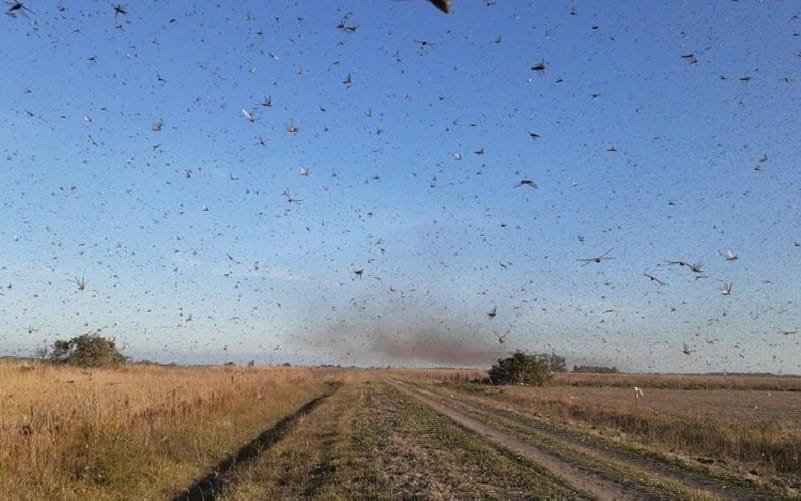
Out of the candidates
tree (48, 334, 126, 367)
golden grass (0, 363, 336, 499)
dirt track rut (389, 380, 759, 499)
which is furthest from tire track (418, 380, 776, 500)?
tree (48, 334, 126, 367)

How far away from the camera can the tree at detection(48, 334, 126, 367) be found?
6397 centimetres

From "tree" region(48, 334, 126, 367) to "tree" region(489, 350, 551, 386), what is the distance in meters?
52.6

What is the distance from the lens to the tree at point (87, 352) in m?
64.0

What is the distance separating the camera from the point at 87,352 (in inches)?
2549

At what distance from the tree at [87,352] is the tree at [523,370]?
52.6 metres

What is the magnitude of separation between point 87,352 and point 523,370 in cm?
5751

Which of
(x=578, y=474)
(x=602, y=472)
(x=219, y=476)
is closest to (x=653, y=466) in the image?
(x=602, y=472)

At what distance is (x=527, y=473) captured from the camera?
13.5 metres

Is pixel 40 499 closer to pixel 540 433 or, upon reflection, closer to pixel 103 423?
pixel 103 423

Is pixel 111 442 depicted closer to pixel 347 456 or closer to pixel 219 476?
pixel 219 476

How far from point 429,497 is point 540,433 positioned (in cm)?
1316

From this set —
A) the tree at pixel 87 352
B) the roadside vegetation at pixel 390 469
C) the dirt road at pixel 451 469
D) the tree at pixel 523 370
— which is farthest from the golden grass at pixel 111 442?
the tree at pixel 523 370

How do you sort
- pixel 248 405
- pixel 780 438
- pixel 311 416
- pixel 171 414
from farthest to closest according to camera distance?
pixel 248 405 < pixel 311 416 < pixel 780 438 < pixel 171 414

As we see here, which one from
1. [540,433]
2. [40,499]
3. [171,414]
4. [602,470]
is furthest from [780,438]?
[40,499]
